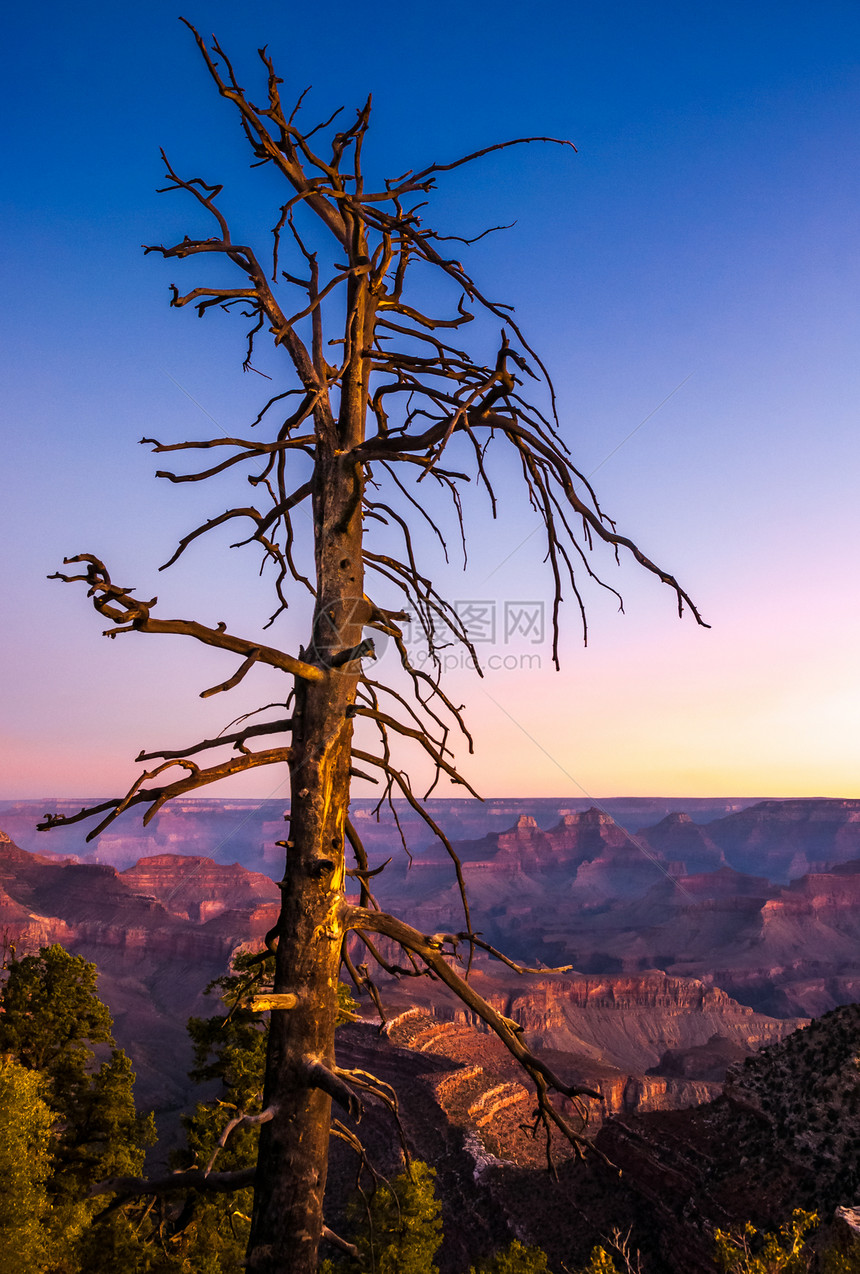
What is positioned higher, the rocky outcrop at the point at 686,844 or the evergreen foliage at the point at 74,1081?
the evergreen foliage at the point at 74,1081

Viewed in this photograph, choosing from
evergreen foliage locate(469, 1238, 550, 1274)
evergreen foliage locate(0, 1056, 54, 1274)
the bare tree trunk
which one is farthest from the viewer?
evergreen foliage locate(469, 1238, 550, 1274)

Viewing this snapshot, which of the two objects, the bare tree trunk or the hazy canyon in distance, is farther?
the hazy canyon in distance

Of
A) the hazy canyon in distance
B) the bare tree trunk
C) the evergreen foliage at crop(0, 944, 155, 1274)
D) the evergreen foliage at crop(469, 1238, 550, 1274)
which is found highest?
the bare tree trunk

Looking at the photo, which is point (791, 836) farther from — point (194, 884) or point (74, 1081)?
point (74, 1081)

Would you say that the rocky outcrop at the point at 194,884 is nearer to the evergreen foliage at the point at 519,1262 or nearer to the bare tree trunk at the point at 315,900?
the evergreen foliage at the point at 519,1262

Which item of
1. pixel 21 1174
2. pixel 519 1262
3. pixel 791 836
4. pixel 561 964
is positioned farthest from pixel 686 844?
pixel 21 1174

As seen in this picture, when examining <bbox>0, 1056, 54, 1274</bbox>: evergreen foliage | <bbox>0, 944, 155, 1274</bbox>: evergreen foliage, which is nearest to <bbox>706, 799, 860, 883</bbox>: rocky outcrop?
<bbox>0, 944, 155, 1274</bbox>: evergreen foliage

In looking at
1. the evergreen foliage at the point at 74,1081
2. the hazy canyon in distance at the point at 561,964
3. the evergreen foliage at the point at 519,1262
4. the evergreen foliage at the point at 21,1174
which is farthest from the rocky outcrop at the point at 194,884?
the evergreen foliage at the point at 21,1174

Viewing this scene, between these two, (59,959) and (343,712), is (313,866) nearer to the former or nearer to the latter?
(343,712)

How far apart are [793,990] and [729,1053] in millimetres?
38730

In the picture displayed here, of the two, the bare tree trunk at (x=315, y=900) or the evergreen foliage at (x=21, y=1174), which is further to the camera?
the evergreen foliage at (x=21, y=1174)

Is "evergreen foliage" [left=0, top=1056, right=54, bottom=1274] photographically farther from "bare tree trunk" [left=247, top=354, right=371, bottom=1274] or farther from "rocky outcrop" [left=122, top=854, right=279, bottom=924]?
"rocky outcrop" [left=122, top=854, right=279, bottom=924]

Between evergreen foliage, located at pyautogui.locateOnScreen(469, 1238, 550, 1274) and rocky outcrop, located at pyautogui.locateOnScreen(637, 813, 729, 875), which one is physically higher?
evergreen foliage, located at pyautogui.locateOnScreen(469, 1238, 550, 1274)

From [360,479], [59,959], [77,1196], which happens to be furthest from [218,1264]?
[360,479]
